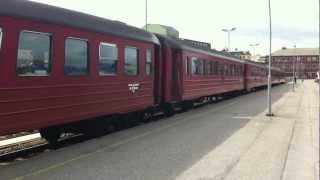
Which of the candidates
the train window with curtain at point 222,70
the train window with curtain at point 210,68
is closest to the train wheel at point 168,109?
the train window with curtain at point 210,68

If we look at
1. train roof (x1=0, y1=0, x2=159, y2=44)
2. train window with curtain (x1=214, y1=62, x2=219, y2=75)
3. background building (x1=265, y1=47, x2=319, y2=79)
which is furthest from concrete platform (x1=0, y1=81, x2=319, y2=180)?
background building (x1=265, y1=47, x2=319, y2=79)

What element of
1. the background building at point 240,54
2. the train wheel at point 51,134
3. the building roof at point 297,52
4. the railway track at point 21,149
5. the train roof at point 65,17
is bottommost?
the railway track at point 21,149

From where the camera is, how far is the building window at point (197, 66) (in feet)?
83.1

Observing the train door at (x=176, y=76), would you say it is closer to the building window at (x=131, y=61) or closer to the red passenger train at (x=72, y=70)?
the red passenger train at (x=72, y=70)

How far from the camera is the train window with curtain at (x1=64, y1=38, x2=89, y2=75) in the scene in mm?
12555

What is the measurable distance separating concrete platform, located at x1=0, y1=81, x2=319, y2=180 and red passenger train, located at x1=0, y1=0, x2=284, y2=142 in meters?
0.76

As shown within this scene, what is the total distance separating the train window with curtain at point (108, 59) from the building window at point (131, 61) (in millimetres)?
876

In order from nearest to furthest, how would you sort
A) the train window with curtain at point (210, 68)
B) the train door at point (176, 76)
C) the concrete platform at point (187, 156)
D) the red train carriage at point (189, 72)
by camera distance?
the concrete platform at point (187, 156) → the red train carriage at point (189, 72) → the train door at point (176, 76) → the train window with curtain at point (210, 68)

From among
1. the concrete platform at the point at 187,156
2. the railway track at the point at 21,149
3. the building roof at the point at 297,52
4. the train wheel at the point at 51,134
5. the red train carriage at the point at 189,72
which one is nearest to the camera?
the concrete platform at the point at 187,156

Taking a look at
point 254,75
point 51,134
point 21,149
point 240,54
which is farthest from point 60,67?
Result: point 240,54

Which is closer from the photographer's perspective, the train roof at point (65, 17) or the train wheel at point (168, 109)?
the train roof at point (65, 17)

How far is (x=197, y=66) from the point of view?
26.1 metres

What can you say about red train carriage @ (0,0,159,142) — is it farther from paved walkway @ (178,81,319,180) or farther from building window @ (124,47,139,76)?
paved walkway @ (178,81,319,180)

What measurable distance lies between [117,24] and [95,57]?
181cm
